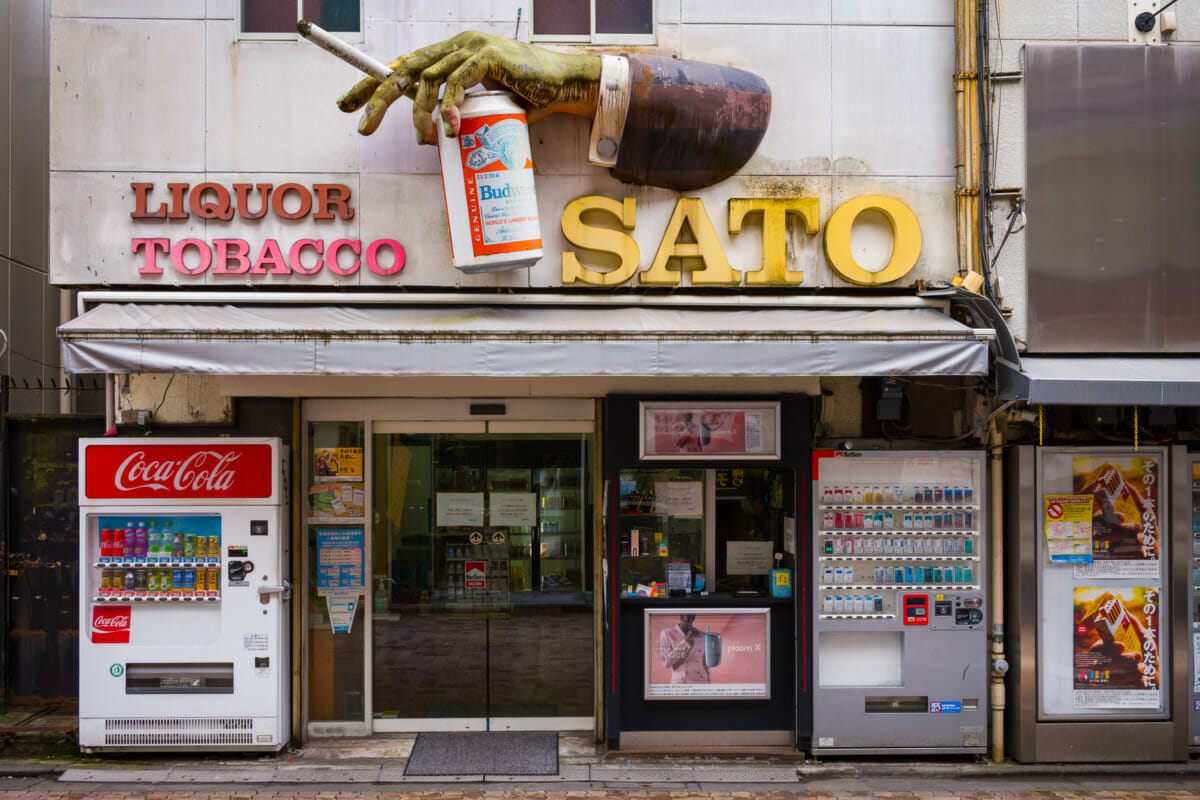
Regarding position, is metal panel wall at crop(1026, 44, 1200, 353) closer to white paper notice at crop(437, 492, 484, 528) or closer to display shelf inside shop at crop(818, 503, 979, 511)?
display shelf inside shop at crop(818, 503, 979, 511)

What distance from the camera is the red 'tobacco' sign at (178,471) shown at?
6906 mm

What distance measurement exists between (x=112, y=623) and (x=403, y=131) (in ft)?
14.7

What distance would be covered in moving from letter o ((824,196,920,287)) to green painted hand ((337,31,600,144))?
2.17 m

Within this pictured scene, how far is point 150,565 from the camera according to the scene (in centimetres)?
697

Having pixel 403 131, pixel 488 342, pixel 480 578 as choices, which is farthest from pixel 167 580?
pixel 403 131

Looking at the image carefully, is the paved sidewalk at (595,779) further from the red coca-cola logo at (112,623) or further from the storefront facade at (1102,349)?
the red coca-cola logo at (112,623)

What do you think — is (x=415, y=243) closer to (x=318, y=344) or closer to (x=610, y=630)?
(x=318, y=344)

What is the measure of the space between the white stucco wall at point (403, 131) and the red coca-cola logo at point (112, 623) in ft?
8.40

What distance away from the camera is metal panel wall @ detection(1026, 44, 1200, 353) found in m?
7.14

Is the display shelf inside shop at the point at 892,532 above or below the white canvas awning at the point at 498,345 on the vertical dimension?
below

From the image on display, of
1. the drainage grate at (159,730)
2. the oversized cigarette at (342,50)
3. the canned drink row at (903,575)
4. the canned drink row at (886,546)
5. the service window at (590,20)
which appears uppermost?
the service window at (590,20)

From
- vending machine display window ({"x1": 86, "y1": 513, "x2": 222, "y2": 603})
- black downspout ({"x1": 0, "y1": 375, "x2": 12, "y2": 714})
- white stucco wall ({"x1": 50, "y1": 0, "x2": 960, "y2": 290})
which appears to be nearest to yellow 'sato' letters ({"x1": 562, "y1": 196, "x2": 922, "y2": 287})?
white stucco wall ({"x1": 50, "y1": 0, "x2": 960, "y2": 290})

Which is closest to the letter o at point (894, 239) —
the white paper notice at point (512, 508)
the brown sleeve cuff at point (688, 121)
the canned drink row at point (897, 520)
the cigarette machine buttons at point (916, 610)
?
the brown sleeve cuff at point (688, 121)

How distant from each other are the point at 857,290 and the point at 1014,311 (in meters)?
1.26
